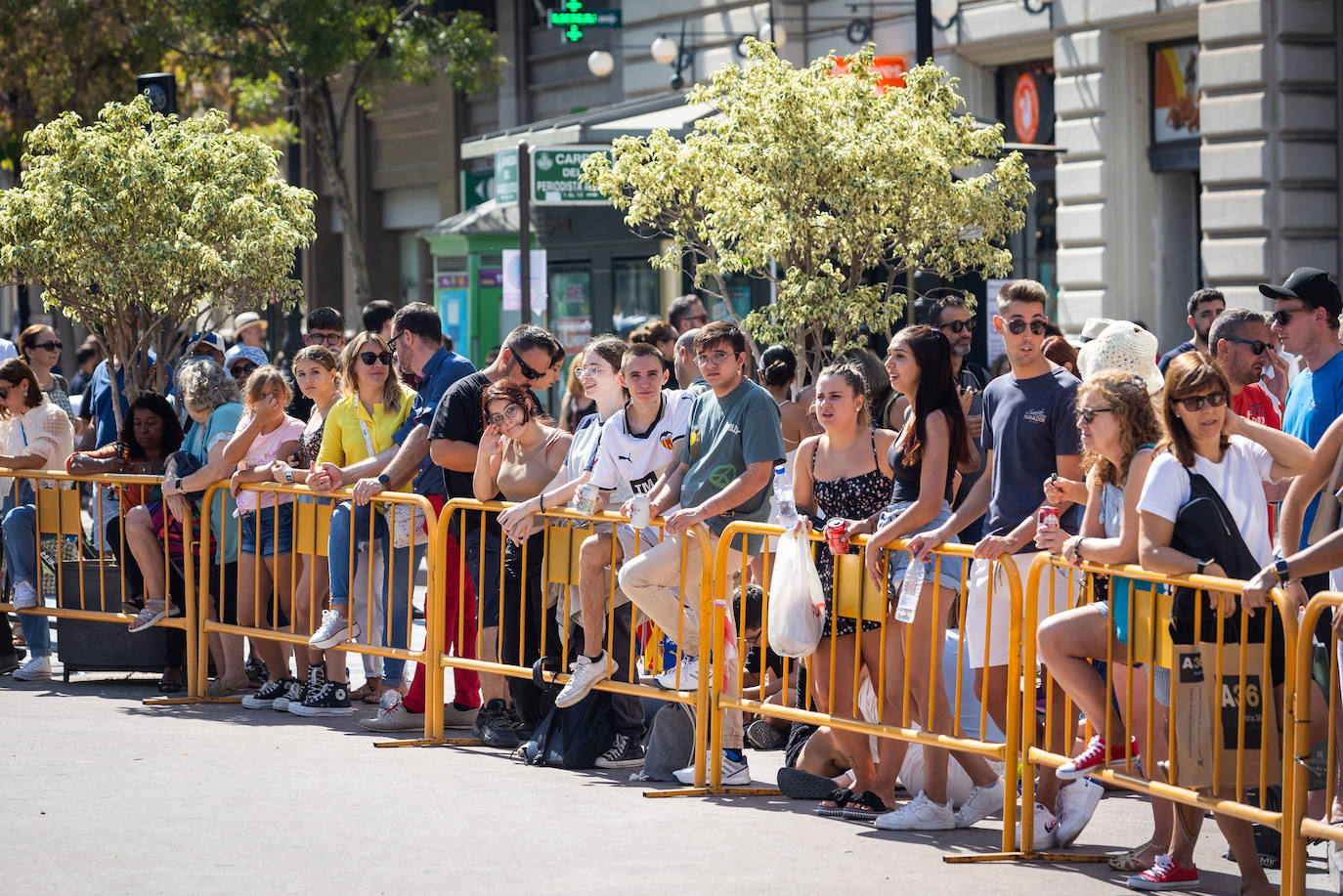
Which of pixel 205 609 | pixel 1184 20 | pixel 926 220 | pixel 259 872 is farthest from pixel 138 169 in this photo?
pixel 1184 20

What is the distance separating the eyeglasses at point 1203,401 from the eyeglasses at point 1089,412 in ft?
1.27

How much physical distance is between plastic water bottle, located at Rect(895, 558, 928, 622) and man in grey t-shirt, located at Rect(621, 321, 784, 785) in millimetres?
989

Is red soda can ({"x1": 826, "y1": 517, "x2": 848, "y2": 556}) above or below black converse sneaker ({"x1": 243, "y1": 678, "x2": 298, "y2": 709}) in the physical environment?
above

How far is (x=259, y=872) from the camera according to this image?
652 centimetres

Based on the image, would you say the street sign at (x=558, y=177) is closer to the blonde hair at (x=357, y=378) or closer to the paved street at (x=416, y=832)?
the blonde hair at (x=357, y=378)

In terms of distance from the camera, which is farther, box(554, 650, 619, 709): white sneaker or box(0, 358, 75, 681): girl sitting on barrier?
box(0, 358, 75, 681): girl sitting on barrier

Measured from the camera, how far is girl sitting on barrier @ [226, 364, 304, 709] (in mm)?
10188

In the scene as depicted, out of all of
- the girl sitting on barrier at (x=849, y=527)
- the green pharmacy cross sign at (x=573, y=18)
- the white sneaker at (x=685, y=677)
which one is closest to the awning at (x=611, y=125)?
the green pharmacy cross sign at (x=573, y=18)

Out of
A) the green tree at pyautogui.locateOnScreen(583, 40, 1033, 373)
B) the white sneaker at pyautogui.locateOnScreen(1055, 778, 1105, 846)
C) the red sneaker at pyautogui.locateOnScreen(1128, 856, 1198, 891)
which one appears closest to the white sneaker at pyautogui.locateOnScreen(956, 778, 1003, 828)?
the white sneaker at pyautogui.locateOnScreen(1055, 778, 1105, 846)

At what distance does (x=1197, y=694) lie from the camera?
6.02 m

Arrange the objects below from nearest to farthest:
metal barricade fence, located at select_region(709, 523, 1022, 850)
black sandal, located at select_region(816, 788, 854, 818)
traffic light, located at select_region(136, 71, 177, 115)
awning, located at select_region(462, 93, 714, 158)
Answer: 1. metal barricade fence, located at select_region(709, 523, 1022, 850)
2. black sandal, located at select_region(816, 788, 854, 818)
3. traffic light, located at select_region(136, 71, 177, 115)
4. awning, located at select_region(462, 93, 714, 158)

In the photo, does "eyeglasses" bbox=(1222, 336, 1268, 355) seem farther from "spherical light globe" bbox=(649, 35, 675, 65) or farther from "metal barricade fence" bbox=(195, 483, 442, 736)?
"spherical light globe" bbox=(649, 35, 675, 65)

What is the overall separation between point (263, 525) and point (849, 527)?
13.0ft

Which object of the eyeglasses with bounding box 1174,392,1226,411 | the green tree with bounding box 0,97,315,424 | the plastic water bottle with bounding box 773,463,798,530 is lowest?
the plastic water bottle with bounding box 773,463,798,530
